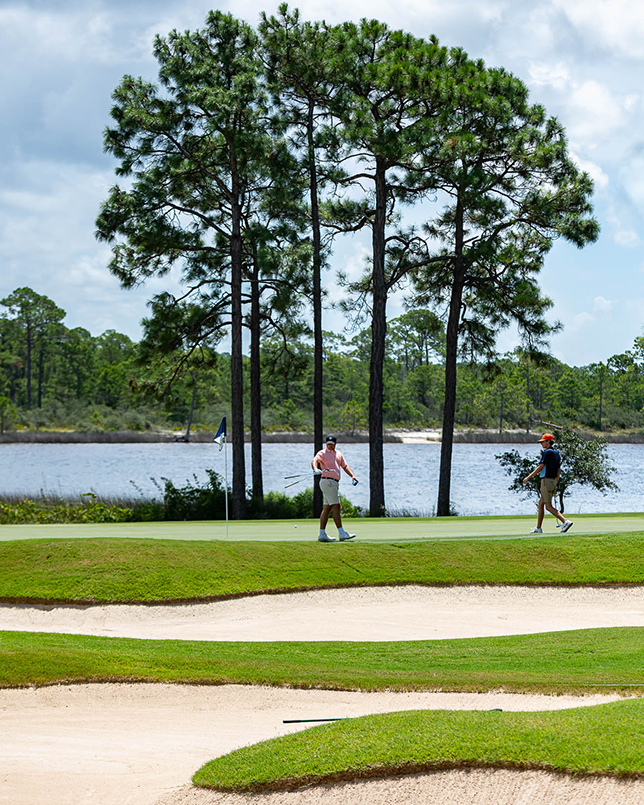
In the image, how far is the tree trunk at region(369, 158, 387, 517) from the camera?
28.2 meters

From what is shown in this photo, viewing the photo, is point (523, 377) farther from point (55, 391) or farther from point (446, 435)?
point (446, 435)

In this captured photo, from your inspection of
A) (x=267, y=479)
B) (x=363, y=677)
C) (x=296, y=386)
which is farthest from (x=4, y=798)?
(x=296, y=386)

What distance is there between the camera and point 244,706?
7793 millimetres

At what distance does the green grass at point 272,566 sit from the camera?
1283cm

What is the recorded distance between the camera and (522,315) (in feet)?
97.6

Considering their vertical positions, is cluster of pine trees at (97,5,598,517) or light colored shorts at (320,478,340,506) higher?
cluster of pine trees at (97,5,598,517)

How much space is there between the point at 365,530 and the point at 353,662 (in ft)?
27.1

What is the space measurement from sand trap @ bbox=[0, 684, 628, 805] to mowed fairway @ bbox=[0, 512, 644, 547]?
7700 mm

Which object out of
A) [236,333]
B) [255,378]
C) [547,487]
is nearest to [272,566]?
[547,487]

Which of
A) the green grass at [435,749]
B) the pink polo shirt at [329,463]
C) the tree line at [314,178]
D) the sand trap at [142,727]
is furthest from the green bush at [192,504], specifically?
the green grass at [435,749]

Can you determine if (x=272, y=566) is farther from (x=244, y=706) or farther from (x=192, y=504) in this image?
(x=192, y=504)

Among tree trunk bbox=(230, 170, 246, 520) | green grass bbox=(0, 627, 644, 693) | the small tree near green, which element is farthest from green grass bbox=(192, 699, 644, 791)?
the small tree near green

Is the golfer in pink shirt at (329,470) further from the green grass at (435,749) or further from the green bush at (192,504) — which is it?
the green bush at (192,504)

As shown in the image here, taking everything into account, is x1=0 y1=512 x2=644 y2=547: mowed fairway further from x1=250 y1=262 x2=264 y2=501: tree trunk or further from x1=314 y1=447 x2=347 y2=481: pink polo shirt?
x1=250 y1=262 x2=264 y2=501: tree trunk
